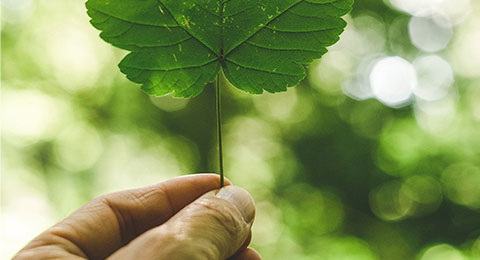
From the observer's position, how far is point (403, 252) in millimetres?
11023

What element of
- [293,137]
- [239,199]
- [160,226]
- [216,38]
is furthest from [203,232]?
[293,137]

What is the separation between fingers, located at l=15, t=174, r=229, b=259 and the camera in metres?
1.58

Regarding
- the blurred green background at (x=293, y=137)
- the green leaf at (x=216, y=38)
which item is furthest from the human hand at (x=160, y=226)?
the blurred green background at (x=293, y=137)

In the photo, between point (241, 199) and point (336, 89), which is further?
point (336, 89)

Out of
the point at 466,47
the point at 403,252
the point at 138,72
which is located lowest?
the point at 403,252

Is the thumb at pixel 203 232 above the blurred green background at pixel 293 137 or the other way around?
above

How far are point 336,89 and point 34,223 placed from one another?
10.7m

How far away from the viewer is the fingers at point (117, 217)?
158 centimetres

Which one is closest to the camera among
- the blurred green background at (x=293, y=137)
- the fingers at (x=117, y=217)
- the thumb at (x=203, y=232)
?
the thumb at (x=203, y=232)

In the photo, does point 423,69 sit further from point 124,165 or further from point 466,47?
point 124,165

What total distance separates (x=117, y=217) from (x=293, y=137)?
10.2 meters

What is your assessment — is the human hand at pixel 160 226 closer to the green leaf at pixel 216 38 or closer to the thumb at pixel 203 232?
the thumb at pixel 203 232

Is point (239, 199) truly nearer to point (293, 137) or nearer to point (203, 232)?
point (203, 232)

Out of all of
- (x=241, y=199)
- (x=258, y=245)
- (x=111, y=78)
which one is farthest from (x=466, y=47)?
(x=241, y=199)
